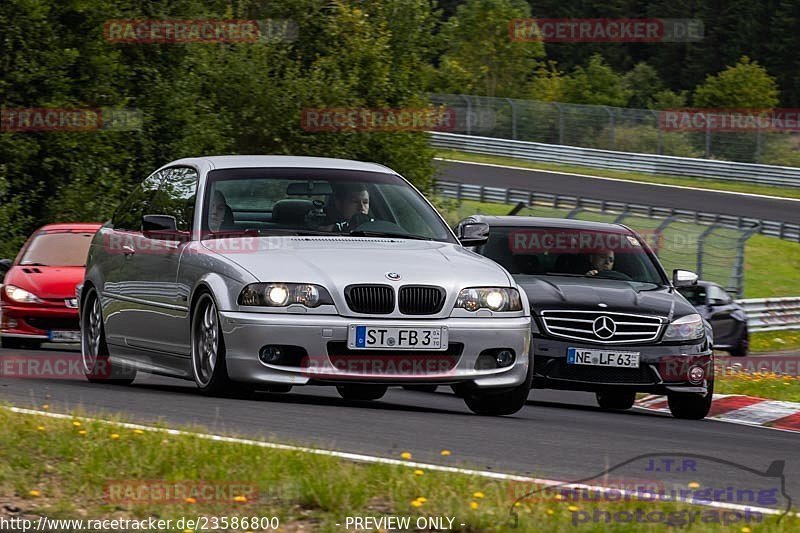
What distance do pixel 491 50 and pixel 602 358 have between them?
74.8 m

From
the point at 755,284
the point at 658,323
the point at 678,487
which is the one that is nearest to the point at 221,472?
the point at 678,487

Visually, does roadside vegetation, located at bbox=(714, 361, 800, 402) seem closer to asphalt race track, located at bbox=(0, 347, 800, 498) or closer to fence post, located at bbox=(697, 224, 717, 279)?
asphalt race track, located at bbox=(0, 347, 800, 498)

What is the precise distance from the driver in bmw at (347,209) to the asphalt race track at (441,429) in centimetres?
117

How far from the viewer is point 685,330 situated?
38.4 feet

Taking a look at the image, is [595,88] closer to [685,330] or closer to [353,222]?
[685,330]

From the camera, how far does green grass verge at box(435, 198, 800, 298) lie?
2719cm

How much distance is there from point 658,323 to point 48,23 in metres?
19.3

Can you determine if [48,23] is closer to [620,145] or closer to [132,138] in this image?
[132,138]

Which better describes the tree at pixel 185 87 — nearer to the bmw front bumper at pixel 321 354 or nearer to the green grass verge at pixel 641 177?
the green grass verge at pixel 641 177

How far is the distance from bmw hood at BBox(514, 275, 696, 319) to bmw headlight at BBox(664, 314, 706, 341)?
74 millimetres

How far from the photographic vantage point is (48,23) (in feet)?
92.4

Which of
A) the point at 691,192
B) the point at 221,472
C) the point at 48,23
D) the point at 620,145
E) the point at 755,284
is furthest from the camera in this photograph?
the point at 620,145

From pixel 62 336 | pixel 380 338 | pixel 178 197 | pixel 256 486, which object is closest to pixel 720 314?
pixel 62 336

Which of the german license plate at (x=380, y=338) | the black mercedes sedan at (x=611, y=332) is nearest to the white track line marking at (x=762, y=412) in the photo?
the black mercedes sedan at (x=611, y=332)
